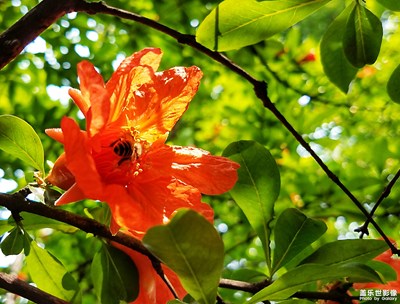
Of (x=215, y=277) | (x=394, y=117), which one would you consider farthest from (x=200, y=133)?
(x=215, y=277)

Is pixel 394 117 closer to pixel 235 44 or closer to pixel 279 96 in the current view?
pixel 279 96

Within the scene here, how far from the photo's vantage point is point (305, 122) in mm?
2023

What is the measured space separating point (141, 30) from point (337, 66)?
1026 millimetres

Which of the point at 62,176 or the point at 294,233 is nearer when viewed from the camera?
the point at 62,176

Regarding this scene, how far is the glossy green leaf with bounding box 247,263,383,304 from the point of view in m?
0.61

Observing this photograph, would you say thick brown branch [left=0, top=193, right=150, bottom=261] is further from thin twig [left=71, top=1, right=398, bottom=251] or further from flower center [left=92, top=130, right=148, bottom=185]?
thin twig [left=71, top=1, right=398, bottom=251]

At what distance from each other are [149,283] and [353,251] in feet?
0.91

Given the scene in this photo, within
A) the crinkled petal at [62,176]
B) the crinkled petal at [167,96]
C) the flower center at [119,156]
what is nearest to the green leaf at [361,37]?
the crinkled petal at [167,96]

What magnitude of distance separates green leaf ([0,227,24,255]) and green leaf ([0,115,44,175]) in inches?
3.8

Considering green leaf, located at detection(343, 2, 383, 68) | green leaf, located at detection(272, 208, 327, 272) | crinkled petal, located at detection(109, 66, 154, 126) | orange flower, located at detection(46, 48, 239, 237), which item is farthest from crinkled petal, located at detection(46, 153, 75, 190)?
green leaf, located at detection(343, 2, 383, 68)

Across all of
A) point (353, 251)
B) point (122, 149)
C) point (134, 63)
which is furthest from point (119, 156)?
point (353, 251)

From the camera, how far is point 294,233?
33.3 inches

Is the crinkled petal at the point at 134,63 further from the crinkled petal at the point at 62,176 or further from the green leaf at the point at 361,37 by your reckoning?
the green leaf at the point at 361,37

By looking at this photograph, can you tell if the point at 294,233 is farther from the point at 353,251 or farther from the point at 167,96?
the point at 167,96
